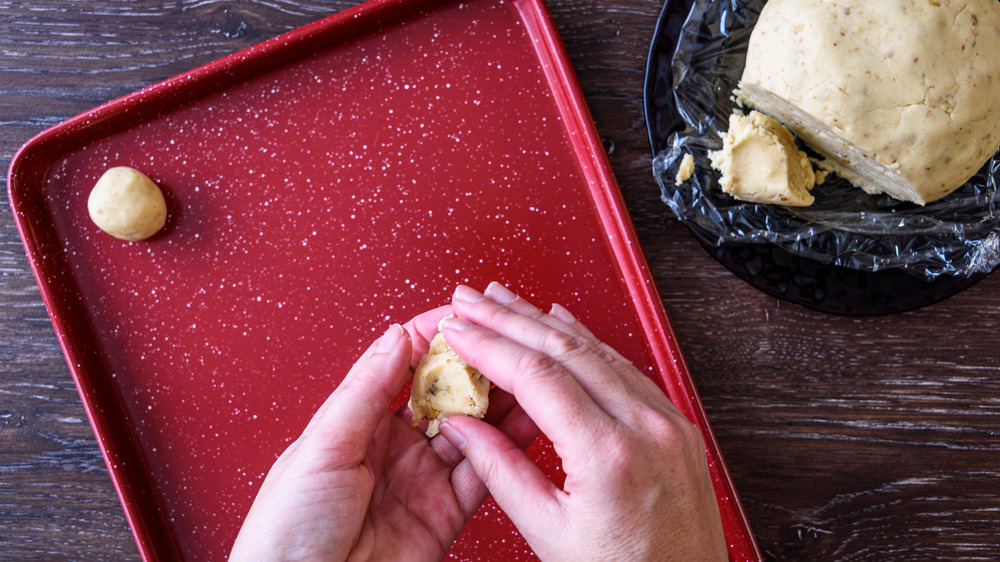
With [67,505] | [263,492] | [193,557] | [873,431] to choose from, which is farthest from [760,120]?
[67,505]

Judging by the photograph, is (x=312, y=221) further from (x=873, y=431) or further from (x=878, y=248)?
(x=873, y=431)

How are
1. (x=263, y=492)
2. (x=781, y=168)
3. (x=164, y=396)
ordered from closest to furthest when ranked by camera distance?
(x=263, y=492) < (x=781, y=168) < (x=164, y=396)

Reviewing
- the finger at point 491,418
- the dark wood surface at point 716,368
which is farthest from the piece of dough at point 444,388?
the dark wood surface at point 716,368

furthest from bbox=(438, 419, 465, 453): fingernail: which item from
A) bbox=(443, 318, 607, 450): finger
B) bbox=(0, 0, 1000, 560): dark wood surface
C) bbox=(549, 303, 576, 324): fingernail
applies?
bbox=(0, 0, 1000, 560): dark wood surface

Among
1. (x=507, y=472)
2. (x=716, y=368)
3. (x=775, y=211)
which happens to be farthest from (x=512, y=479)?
(x=775, y=211)

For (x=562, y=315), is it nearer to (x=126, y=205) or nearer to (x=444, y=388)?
(x=444, y=388)

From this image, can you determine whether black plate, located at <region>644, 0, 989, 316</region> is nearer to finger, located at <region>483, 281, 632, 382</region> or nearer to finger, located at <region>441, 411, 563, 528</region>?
finger, located at <region>483, 281, 632, 382</region>
